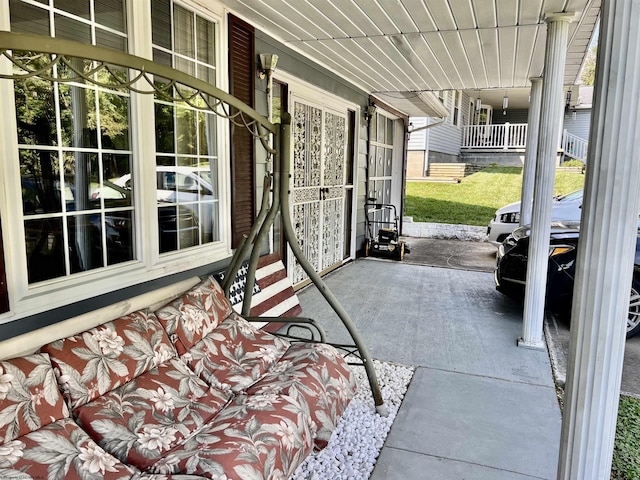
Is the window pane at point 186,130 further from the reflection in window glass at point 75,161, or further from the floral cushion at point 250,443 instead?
the floral cushion at point 250,443

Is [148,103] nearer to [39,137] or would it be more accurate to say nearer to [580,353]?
[39,137]

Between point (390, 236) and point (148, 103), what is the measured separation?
17.8 feet

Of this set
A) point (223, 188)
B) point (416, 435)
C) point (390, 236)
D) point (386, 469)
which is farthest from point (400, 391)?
point (390, 236)

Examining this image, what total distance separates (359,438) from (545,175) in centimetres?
265

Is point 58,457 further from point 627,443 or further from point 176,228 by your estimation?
point 627,443

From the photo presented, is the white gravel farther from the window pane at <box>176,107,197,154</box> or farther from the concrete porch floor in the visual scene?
the window pane at <box>176,107,197,154</box>

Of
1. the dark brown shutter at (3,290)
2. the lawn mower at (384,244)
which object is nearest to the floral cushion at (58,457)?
the dark brown shutter at (3,290)

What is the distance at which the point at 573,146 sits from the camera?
15922 millimetres

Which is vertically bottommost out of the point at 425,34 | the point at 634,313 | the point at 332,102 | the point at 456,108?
the point at 634,313

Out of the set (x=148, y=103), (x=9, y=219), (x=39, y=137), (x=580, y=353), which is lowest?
(x=580, y=353)

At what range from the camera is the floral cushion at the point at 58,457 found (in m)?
1.49

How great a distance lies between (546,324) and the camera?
15.5ft

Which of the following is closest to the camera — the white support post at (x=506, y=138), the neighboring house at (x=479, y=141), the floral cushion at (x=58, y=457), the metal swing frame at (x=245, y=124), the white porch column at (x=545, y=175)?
the floral cushion at (x=58, y=457)

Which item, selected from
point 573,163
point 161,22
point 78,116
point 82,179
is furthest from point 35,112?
point 573,163
